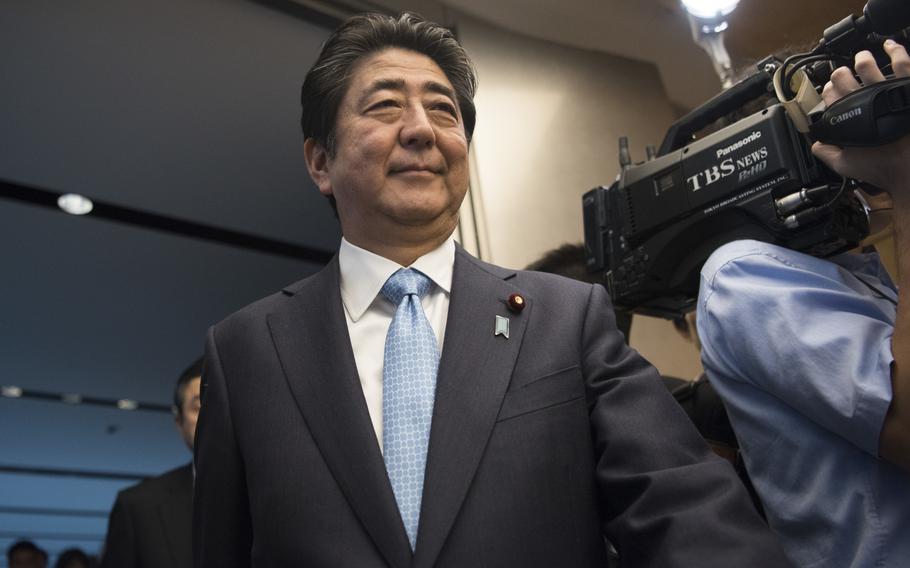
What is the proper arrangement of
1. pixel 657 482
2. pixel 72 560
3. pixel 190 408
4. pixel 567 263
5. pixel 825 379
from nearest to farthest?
pixel 657 482 < pixel 825 379 < pixel 567 263 < pixel 190 408 < pixel 72 560

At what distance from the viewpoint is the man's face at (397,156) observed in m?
1.46

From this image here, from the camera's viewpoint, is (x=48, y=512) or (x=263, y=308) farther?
(x=48, y=512)

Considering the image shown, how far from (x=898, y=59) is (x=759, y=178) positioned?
Answer: 241 mm

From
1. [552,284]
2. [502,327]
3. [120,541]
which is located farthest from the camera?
[120,541]

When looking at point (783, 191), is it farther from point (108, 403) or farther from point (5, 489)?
point (5, 489)

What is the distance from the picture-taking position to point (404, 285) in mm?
1395

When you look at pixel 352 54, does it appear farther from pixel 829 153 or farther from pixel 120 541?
pixel 120 541

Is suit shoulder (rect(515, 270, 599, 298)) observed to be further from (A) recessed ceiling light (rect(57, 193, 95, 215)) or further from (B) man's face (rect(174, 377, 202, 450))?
(A) recessed ceiling light (rect(57, 193, 95, 215))

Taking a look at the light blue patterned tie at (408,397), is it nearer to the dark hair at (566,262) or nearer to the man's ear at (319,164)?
the man's ear at (319,164)

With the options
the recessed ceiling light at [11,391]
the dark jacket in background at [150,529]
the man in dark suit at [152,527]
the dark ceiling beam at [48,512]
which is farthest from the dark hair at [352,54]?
the dark ceiling beam at [48,512]

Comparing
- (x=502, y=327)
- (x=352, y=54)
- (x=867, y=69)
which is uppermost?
(x=352, y=54)

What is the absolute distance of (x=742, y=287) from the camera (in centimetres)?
134

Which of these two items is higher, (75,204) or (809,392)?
(75,204)

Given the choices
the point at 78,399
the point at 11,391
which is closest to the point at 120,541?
the point at 11,391
